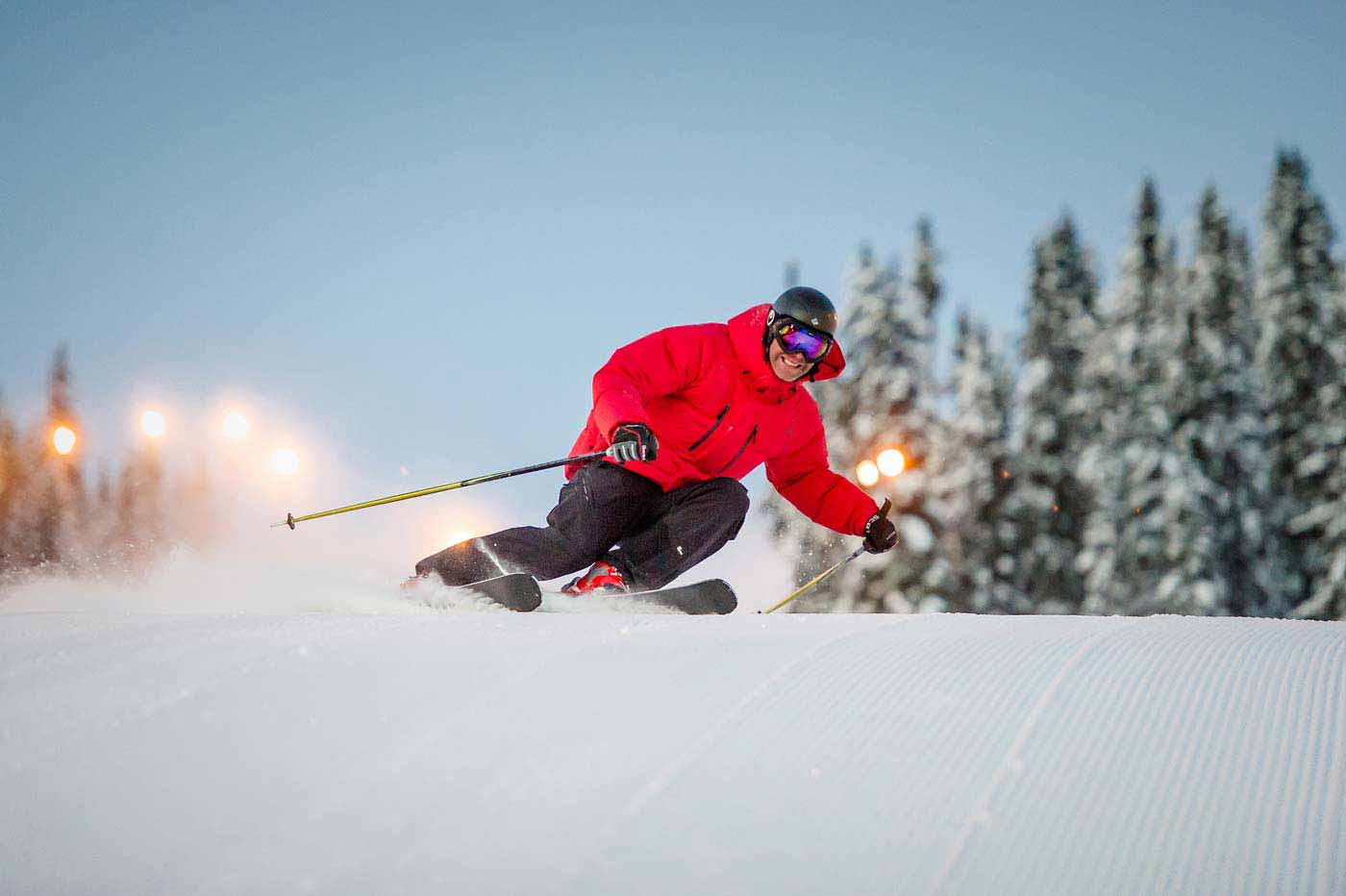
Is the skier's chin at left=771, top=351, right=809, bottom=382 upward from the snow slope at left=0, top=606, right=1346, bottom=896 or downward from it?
upward

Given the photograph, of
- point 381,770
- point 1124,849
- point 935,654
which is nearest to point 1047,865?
point 1124,849

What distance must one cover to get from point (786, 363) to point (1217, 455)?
19.3 metres

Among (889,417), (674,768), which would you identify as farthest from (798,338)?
(889,417)

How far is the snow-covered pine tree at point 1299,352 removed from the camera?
800 inches

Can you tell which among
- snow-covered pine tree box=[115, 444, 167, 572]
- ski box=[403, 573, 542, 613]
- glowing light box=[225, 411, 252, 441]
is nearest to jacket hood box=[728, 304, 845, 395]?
ski box=[403, 573, 542, 613]

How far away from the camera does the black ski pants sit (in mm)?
5160

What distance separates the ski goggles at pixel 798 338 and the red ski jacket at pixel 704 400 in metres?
0.09

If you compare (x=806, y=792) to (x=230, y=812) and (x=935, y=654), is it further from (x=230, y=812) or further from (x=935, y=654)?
(x=230, y=812)

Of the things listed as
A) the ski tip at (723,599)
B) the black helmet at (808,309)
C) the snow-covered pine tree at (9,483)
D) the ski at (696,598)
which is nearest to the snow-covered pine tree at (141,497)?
the snow-covered pine tree at (9,483)

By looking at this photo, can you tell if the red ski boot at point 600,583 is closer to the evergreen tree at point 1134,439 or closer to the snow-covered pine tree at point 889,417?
the snow-covered pine tree at point 889,417

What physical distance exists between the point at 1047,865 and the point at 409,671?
1.49 m

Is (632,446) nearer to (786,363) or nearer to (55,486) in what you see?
(786,363)

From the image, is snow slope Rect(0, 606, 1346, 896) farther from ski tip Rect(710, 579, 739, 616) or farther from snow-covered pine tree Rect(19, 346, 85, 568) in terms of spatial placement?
snow-covered pine tree Rect(19, 346, 85, 568)

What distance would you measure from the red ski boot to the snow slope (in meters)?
2.45
